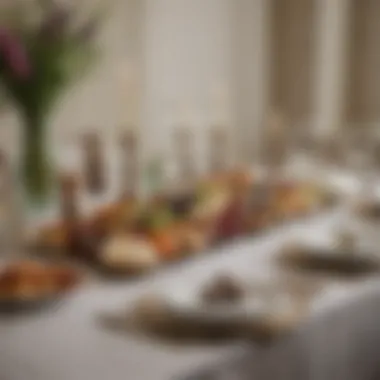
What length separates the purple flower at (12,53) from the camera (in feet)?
5.39

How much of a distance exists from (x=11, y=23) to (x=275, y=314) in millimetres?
1054

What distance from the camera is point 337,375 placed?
1438 millimetres

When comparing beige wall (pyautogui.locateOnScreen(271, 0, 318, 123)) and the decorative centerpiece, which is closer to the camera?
the decorative centerpiece

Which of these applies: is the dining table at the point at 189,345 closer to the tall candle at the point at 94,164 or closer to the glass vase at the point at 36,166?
the glass vase at the point at 36,166

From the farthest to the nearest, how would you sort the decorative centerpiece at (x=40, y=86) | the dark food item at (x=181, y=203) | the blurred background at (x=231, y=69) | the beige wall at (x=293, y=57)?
the beige wall at (x=293, y=57) → the blurred background at (x=231, y=69) → the dark food item at (x=181, y=203) → the decorative centerpiece at (x=40, y=86)

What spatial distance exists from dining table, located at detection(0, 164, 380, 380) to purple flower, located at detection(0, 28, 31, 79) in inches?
17.4

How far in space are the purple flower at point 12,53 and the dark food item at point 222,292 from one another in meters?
0.59

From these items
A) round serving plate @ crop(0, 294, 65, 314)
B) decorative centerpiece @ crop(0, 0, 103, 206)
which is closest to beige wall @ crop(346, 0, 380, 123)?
decorative centerpiece @ crop(0, 0, 103, 206)

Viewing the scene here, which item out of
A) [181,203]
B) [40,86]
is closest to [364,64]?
[181,203]

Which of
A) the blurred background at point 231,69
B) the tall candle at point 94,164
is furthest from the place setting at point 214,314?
the blurred background at point 231,69

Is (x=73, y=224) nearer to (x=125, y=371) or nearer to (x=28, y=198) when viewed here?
(x=28, y=198)

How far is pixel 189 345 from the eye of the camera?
1.23m

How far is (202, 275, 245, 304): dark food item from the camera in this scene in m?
1.37

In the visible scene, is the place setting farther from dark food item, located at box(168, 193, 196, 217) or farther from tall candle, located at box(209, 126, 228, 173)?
tall candle, located at box(209, 126, 228, 173)
